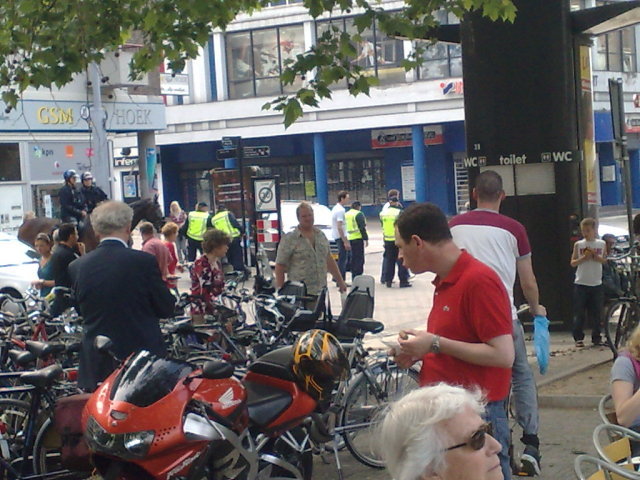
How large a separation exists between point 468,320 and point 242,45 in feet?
153

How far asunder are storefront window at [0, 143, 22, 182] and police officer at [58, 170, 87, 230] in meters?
8.87

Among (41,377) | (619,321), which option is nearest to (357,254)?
(619,321)

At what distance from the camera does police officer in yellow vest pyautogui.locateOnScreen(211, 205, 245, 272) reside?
79.0ft

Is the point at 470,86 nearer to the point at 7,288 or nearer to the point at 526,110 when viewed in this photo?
the point at 526,110

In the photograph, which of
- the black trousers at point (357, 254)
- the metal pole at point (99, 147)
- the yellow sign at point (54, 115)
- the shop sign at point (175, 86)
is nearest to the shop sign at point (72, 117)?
the yellow sign at point (54, 115)

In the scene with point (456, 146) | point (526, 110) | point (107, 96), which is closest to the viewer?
point (526, 110)

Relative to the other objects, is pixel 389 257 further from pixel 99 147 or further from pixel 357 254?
pixel 99 147

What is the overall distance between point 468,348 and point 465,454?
1931 mm

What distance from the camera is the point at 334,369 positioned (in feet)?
20.9

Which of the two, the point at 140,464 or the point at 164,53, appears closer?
the point at 140,464

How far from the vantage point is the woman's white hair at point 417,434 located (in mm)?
2846

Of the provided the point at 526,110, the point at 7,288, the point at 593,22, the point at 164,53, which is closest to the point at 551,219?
the point at 526,110

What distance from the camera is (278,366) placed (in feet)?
20.5

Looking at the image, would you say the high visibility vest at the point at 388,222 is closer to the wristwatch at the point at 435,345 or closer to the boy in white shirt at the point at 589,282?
the boy in white shirt at the point at 589,282
